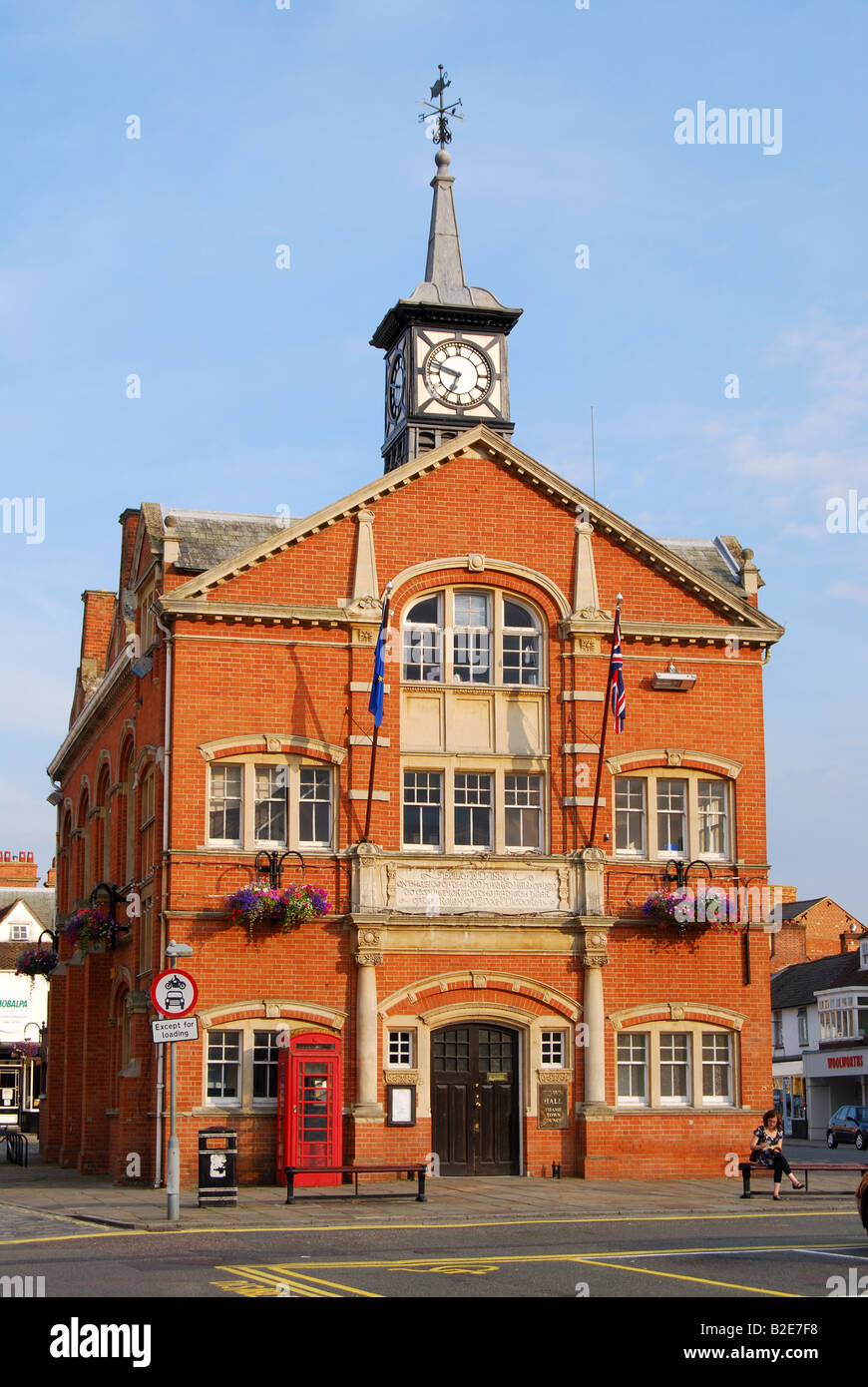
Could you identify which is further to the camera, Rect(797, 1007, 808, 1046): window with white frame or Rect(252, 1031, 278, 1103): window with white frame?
Rect(797, 1007, 808, 1046): window with white frame

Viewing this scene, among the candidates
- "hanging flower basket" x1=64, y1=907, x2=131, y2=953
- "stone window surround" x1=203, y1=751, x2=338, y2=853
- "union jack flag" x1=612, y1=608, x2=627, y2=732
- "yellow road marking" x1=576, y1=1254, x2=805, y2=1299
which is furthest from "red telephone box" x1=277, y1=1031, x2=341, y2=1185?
"yellow road marking" x1=576, y1=1254, x2=805, y2=1299

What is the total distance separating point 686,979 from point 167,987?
12.5m

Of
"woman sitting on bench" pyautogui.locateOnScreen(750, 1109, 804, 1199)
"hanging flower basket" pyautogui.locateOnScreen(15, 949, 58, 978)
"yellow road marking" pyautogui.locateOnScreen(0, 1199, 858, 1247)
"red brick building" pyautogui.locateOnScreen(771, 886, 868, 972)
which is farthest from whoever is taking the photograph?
"red brick building" pyautogui.locateOnScreen(771, 886, 868, 972)

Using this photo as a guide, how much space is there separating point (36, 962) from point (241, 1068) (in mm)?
15462

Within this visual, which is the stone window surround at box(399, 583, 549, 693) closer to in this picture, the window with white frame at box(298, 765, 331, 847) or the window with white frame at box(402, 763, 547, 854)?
the window with white frame at box(402, 763, 547, 854)

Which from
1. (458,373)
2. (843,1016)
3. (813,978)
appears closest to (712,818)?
(458,373)

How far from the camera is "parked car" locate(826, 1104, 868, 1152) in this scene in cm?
6009

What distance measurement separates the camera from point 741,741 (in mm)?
33031

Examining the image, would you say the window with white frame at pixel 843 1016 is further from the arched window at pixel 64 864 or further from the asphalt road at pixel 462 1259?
the asphalt road at pixel 462 1259

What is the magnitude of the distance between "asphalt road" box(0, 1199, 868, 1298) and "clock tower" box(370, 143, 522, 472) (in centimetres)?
2047

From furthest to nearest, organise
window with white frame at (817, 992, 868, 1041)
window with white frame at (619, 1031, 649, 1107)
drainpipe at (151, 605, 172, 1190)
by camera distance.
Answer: window with white frame at (817, 992, 868, 1041) < window with white frame at (619, 1031, 649, 1107) < drainpipe at (151, 605, 172, 1190)

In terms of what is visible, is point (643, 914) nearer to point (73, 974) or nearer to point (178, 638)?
point (178, 638)

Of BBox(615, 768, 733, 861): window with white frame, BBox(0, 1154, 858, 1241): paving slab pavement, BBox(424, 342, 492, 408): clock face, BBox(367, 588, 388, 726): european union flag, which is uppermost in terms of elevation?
BBox(424, 342, 492, 408): clock face

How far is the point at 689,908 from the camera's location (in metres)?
31.1
